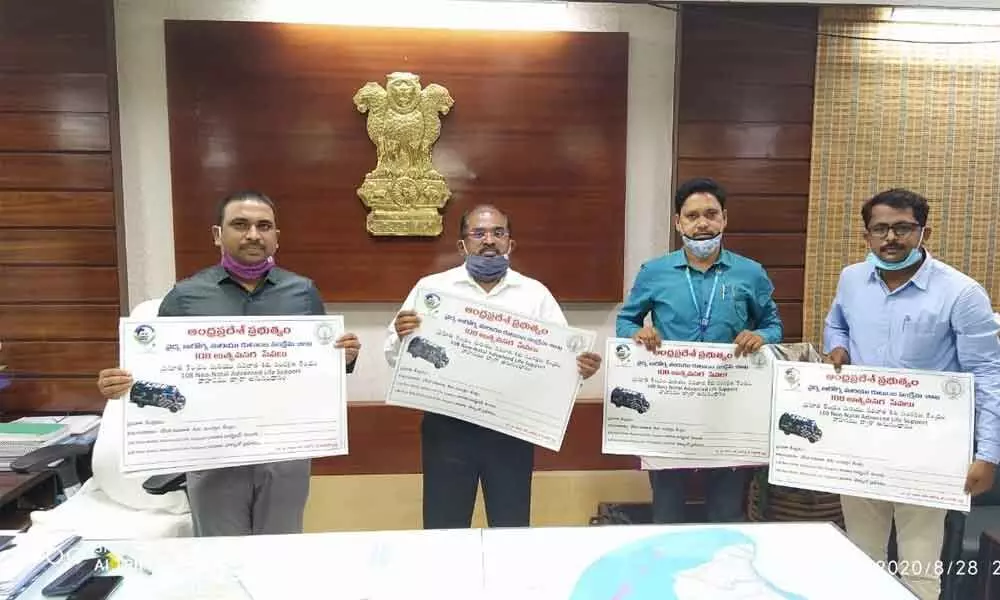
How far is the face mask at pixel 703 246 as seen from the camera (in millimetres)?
2039

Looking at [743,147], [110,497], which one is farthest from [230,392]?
[743,147]

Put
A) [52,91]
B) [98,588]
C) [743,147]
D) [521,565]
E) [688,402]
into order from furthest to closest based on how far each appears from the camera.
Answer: [743,147] < [52,91] < [688,402] < [521,565] < [98,588]

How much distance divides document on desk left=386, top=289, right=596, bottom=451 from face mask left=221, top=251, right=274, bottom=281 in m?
0.47

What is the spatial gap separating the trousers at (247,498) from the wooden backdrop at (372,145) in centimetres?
133

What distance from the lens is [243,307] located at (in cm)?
187

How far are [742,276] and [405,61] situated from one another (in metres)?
1.87

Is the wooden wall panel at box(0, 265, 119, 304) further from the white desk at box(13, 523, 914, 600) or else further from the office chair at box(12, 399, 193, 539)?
the white desk at box(13, 523, 914, 600)

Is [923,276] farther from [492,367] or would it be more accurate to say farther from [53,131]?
[53,131]

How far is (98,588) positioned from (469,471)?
108 centimetres

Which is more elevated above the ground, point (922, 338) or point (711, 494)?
point (922, 338)

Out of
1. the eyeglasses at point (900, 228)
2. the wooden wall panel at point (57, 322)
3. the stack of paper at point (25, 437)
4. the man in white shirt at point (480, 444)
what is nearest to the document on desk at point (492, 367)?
the man in white shirt at point (480, 444)

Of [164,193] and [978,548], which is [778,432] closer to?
[978,548]

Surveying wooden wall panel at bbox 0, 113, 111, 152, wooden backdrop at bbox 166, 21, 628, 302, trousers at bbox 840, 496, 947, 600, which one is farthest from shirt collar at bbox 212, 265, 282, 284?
trousers at bbox 840, 496, 947, 600

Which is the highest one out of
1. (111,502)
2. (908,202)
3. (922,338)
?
(908,202)
